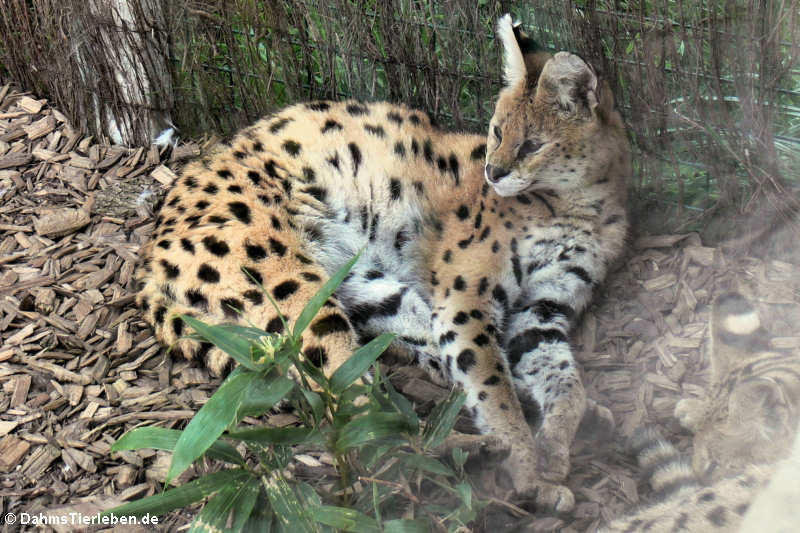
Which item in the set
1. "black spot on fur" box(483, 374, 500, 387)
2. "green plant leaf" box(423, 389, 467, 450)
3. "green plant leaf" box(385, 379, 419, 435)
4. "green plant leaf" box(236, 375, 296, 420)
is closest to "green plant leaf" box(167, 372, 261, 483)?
"green plant leaf" box(236, 375, 296, 420)

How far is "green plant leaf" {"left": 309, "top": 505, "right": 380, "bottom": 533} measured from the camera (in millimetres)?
2385

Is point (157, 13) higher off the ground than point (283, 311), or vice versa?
point (157, 13)

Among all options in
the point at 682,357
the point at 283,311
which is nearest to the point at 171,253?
the point at 283,311

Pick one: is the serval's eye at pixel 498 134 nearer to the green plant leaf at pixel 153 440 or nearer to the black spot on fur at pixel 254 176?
the black spot on fur at pixel 254 176

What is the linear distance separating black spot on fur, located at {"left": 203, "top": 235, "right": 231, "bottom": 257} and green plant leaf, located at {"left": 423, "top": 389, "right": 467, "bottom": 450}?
1350 millimetres

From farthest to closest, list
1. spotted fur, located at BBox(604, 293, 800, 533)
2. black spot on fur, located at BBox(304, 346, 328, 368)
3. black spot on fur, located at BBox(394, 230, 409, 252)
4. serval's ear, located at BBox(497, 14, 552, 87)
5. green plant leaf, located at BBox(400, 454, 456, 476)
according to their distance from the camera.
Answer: black spot on fur, located at BBox(394, 230, 409, 252) → serval's ear, located at BBox(497, 14, 552, 87) → black spot on fur, located at BBox(304, 346, 328, 368) → green plant leaf, located at BBox(400, 454, 456, 476) → spotted fur, located at BBox(604, 293, 800, 533)

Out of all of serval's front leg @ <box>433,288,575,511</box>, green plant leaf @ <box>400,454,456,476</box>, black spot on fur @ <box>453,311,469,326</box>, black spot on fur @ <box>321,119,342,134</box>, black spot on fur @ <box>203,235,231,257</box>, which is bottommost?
serval's front leg @ <box>433,288,575,511</box>

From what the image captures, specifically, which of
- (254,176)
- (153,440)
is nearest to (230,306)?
(254,176)

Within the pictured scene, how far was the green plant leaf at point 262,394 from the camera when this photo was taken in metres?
2.26

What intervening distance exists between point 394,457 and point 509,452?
0.62 m

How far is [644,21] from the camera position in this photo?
153 inches

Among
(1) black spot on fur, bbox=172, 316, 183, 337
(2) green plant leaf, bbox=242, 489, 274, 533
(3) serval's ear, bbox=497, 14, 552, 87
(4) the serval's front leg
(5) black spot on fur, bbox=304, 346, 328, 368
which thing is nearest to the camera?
(2) green plant leaf, bbox=242, 489, 274, 533

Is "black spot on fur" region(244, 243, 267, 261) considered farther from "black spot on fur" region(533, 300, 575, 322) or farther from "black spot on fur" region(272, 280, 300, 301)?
"black spot on fur" region(533, 300, 575, 322)

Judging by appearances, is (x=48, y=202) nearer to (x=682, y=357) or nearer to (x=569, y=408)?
(x=569, y=408)
